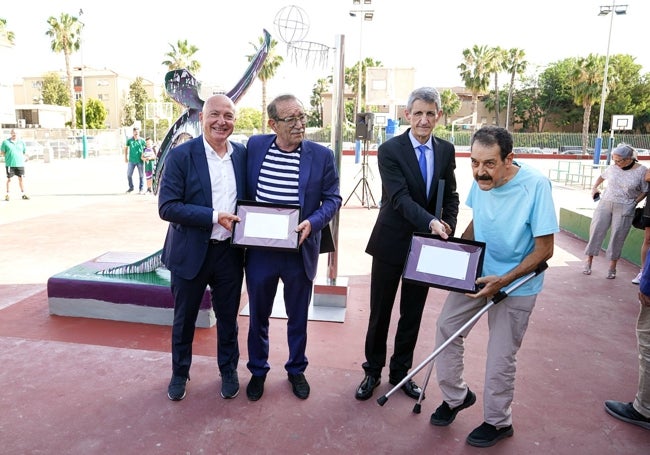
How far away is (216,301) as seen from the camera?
3064 mm

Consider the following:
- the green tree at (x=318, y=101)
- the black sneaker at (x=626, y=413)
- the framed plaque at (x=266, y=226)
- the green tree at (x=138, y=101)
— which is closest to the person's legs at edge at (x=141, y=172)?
the framed plaque at (x=266, y=226)

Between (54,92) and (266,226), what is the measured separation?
210 feet

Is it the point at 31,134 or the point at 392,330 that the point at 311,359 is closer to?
the point at 392,330

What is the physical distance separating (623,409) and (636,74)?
6080 cm

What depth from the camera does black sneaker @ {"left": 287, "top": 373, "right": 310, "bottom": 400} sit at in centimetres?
307

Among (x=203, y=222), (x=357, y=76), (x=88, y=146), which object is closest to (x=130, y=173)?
(x=203, y=222)

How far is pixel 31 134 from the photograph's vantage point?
113 feet

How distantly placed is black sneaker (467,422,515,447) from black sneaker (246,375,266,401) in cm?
126

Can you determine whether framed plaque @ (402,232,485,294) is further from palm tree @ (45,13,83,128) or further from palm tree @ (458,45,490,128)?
palm tree @ (458,45,490,128)

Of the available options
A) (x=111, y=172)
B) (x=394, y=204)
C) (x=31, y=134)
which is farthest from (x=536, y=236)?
(x=31, y=134)

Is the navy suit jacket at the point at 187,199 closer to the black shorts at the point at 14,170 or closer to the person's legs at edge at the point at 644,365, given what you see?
the person's legs at edge at the point at 644,365

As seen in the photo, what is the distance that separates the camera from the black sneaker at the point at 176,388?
299cm

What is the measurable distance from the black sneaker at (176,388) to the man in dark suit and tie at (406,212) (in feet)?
3.62

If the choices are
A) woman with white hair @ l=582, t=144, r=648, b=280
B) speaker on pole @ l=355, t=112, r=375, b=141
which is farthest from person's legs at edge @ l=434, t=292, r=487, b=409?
speaker on pole @ l=355, t=112, r=375, b=141
